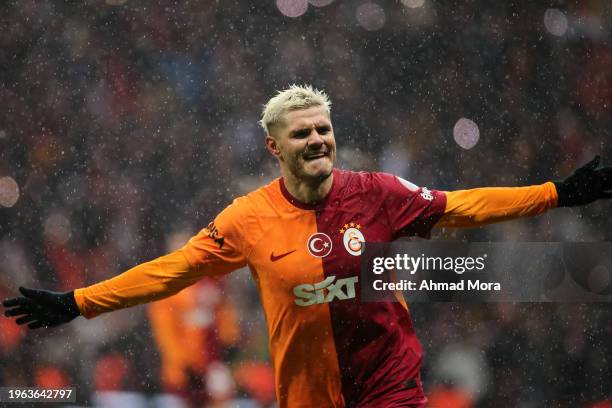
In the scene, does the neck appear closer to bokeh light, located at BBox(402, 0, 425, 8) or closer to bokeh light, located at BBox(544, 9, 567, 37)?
bokeh light, located at BBox(402, 0, 425, 8)

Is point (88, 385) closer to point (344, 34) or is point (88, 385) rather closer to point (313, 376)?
point (344, 34)

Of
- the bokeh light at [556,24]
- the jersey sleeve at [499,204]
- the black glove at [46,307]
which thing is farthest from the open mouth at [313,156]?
the bokeh light at [556,24]

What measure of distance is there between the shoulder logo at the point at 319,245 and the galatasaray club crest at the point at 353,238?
0.20 ft

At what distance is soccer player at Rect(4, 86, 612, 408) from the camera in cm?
321

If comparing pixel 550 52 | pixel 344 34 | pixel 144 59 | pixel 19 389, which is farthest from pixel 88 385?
pixel 550 52

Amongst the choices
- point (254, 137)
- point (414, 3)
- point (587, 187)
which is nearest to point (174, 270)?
point (587, 187)

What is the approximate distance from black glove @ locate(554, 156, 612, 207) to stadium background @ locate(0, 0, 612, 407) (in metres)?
2.81

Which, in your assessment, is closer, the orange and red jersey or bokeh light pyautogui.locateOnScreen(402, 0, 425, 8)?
the orange and red jersey

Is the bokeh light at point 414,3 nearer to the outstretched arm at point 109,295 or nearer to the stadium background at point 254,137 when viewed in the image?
the stadium background at point 254,137

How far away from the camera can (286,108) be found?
11.3ft

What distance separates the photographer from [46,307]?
3.35 meters

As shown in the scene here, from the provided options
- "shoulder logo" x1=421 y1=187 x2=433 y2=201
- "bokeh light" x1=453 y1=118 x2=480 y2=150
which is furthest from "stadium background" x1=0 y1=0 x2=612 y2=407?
"shoulder logo" x1=421 y1=187 x2=433 y2=201

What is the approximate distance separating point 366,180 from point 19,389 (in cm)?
332

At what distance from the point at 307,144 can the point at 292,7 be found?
9.82 feet
